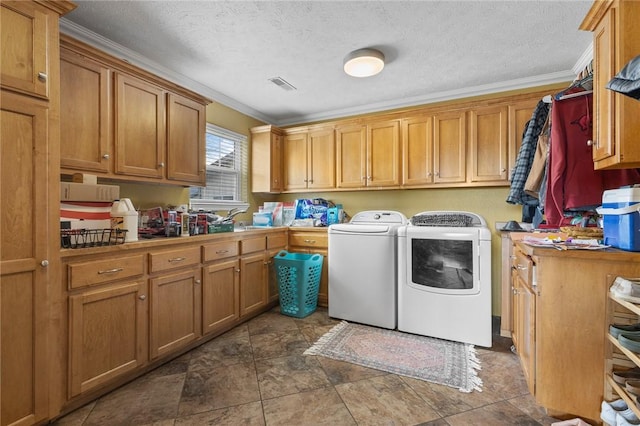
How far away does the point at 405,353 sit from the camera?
7.68ft

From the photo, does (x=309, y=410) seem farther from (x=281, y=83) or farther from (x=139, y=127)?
(x=281, y=83)

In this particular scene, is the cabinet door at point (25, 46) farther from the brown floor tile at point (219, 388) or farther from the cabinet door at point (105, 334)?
the brown floor tile at point (219, 388)

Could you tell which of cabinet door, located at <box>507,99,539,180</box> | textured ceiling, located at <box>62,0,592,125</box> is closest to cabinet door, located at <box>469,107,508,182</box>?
cabinet door, located at <box>507,99,539,180</box>

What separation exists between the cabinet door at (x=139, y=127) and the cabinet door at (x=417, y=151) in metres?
2.40

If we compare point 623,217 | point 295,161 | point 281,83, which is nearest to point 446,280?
point 623,217

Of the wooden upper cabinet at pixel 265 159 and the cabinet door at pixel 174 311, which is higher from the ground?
the wooden upper cabinet at pixel 265 159

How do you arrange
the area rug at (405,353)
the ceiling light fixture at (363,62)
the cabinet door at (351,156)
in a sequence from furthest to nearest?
1. the cabinet door at (351,156)
2. the ceiling light fixture at (363,62)
3. the area rug at (405,353)

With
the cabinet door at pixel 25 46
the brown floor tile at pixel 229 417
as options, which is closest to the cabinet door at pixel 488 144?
the brown floor tile at pixel 229 417

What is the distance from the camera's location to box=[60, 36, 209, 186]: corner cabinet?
190cm

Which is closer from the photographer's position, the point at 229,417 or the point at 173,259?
the point at 229,417

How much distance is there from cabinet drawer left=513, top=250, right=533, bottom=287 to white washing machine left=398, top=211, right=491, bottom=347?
33 cm

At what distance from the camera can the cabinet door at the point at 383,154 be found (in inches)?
132

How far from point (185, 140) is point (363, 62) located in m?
1.68

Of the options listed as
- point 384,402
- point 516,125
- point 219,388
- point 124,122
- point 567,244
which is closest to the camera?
point 567,244
